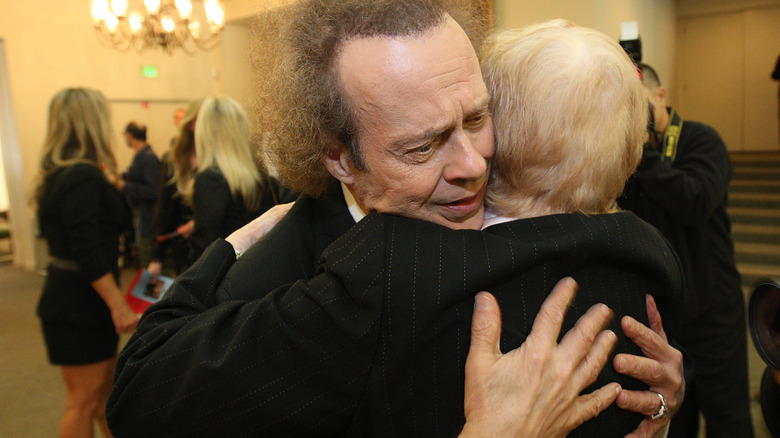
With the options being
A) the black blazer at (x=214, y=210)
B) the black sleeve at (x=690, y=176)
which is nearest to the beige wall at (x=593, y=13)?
the black sleeve at (x=690, y=176)

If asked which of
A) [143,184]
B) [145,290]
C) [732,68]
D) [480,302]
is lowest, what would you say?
[732,68]

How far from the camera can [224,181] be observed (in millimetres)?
2795

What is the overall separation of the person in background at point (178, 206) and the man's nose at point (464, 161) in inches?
98.1

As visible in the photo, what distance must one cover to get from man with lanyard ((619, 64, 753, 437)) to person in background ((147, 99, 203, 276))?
91.4 inches

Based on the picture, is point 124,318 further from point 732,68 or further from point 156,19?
point 732,68

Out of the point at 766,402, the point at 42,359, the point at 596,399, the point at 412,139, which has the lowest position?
the point at 42,359

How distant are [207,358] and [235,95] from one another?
371 inches

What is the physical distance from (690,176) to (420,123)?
1.77 m

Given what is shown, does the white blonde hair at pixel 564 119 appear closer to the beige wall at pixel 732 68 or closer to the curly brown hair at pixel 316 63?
the curly brown hair at pixel 316 63

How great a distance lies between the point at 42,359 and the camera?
4.87 meters

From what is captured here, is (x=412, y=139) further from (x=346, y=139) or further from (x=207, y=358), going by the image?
(x=207, y=358)

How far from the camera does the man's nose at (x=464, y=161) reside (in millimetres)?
979

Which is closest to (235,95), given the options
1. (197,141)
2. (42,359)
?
(42,359)

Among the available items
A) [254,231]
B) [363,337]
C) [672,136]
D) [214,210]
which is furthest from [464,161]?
[214,210]
